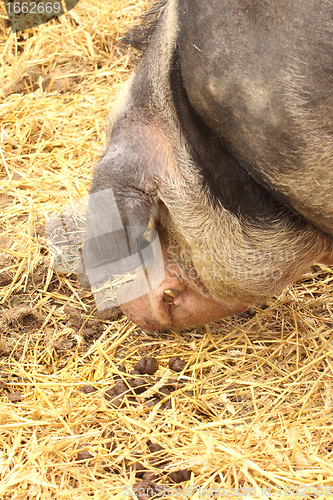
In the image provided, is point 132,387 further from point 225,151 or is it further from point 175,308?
point 225,151

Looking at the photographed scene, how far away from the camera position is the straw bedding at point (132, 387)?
2.14m

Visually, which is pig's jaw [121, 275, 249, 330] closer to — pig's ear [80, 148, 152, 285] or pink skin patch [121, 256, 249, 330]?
pink skin patch [121, 256, 249, 330]

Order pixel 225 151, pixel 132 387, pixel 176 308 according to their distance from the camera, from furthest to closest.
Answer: pixel 176 308, pixel 132 387, pixel 225 151

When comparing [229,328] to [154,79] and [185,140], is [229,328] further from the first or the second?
[154,79]

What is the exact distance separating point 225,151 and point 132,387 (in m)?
1.19

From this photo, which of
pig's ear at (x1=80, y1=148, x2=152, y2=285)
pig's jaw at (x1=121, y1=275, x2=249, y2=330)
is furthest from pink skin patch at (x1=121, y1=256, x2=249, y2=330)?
pig's ear at (x1=80, y1=148, x2=152, y2=285)

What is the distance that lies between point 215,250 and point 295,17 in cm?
100

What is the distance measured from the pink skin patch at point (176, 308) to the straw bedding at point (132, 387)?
127 millimetres

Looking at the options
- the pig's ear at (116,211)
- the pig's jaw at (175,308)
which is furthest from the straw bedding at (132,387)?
the pig's ear at (116,211)

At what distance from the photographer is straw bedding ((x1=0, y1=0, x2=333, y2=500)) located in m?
2.14

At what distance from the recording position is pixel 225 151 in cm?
234

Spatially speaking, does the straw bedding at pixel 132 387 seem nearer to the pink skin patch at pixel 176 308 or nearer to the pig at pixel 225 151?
the pink skin patch at pixel 176 308

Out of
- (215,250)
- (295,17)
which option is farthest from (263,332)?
(295,17)

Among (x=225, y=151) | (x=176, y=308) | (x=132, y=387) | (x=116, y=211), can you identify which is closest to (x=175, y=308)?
(x=176, y=308)
